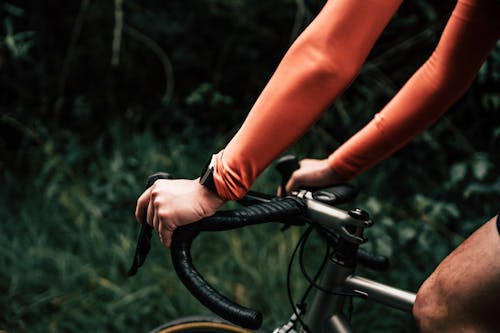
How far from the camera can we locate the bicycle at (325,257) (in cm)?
88

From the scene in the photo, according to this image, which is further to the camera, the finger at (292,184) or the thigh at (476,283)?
the finger at (292,184)

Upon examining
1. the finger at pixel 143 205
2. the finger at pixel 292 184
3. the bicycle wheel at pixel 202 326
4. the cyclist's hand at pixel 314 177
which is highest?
the finger at pixel 143 205

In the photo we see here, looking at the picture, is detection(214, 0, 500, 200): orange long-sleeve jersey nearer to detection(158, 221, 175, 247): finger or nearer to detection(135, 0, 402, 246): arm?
detection(135, 0, 402, 246): arm

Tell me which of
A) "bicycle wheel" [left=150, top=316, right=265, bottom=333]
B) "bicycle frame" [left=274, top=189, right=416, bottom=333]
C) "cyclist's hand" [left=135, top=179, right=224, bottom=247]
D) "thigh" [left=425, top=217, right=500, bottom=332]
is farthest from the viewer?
"bicycle wheel" [left=150, top=316, right=265, bottom=333]

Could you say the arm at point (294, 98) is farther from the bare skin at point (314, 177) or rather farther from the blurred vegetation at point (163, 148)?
the blurred vegetation at point (163, 148)

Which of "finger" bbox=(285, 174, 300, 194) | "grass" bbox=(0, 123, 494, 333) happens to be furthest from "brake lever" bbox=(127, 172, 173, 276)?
"grass" bbox=(0, 123, 494, 333)

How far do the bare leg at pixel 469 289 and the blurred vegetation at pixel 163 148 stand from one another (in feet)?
5.66

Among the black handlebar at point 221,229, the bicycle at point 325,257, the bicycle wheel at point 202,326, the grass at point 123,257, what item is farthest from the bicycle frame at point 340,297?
the grass at point 123,257

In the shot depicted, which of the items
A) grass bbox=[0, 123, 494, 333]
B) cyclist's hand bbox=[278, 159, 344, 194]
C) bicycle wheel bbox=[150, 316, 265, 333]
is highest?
cyclist's hand bbox=[278, 159, 344, 194]

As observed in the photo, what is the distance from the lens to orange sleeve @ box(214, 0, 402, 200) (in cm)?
91

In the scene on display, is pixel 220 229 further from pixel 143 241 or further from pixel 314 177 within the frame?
pixel 314 177

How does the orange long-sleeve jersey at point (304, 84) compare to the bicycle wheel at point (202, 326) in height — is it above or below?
above

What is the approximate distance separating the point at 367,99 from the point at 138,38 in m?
1.82

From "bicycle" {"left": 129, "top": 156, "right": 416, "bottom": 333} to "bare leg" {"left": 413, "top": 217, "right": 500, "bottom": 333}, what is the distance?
0.66 ft
